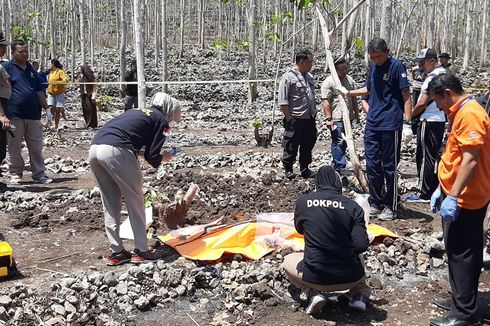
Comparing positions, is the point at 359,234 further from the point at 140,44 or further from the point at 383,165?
the point at 140,44

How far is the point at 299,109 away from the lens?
26.0 feet

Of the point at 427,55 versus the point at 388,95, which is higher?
the point at 427,55

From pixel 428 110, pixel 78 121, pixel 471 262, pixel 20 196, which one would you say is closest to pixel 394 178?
pixel 428 110

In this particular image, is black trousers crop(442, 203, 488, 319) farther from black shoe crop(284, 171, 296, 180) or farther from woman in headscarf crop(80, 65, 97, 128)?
woman in headscarf crop(80, 65, 97, 128)

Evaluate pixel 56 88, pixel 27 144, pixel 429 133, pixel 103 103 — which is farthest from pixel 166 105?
pixel 103 103

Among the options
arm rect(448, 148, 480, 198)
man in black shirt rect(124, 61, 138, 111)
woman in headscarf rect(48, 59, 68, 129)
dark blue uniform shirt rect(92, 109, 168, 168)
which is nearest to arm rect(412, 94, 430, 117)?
→ arm rect(448, 148, 480, 198)

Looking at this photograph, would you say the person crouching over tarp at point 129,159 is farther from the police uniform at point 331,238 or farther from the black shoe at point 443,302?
the black shoe at point 443,302

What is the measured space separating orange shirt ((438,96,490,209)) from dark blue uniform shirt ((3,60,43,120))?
607cm

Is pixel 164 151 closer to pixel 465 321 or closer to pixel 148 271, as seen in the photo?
pixel 148 271

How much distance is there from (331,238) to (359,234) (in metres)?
0.20

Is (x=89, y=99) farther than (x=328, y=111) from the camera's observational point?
Yes

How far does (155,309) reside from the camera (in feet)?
14.5

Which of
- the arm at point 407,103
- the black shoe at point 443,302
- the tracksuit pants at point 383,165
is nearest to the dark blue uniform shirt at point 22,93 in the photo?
the tracksuit pants at point 383,165

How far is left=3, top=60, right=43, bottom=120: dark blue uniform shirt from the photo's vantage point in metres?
7.86
